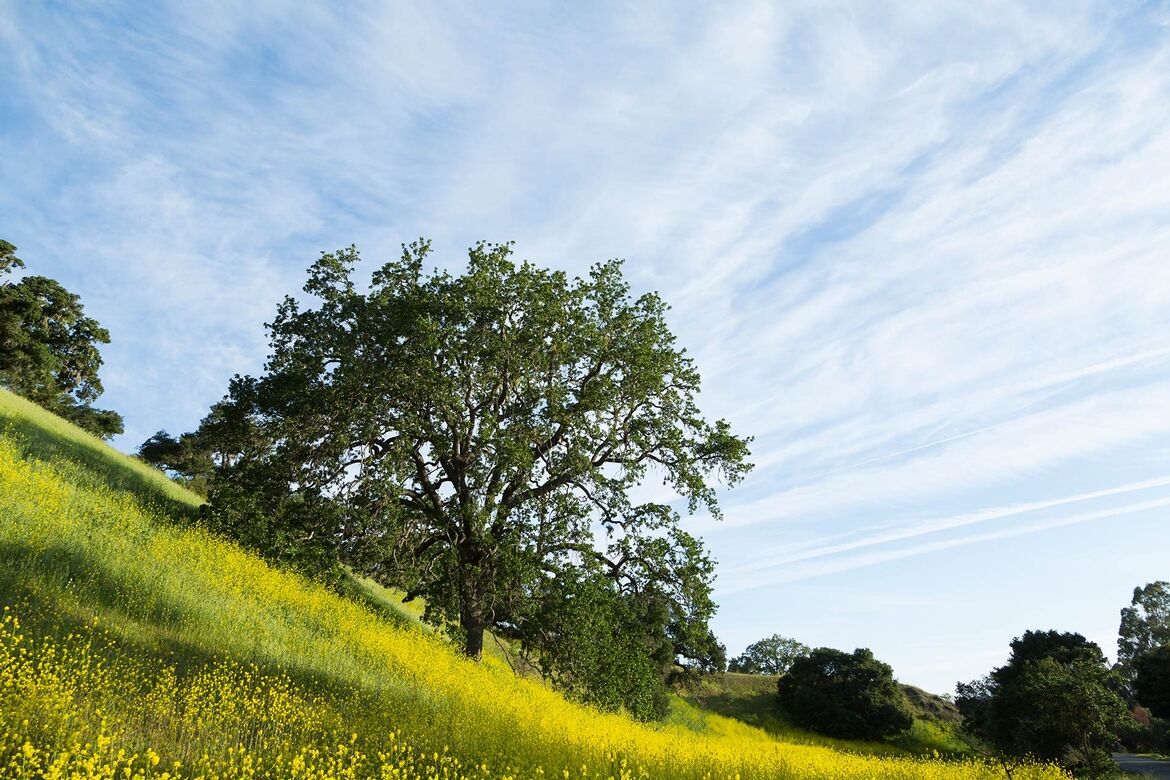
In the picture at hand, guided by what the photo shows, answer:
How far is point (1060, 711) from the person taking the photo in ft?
87.2

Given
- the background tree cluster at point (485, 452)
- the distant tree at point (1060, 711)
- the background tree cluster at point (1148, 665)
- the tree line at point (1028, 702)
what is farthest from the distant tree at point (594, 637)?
the background tree cluster at point (1148, 665)

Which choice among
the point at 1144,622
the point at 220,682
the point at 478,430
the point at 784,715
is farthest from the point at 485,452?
the point at 1144,622

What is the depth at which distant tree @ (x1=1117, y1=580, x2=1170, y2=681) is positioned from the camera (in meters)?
68.7

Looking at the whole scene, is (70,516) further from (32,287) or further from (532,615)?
(32,287)

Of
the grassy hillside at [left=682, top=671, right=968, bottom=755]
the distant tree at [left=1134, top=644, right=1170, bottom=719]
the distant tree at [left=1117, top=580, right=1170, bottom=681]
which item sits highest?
the distant tree at [left=1117, top=580, right=1170, bottom=681]

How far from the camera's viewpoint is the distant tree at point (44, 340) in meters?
38.3

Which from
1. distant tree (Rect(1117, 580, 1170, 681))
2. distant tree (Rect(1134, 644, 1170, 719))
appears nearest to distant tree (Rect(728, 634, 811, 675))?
distant tree (Rect(1117, 580, 1170, 681))

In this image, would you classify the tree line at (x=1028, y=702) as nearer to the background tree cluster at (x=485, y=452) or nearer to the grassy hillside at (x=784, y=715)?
the grassy hillside at (x=784, y=715)

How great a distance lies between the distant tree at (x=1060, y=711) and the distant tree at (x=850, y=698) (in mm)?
5289

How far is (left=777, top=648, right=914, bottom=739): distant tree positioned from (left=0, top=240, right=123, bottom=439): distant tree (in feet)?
168

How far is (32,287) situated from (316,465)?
3485 centimetres

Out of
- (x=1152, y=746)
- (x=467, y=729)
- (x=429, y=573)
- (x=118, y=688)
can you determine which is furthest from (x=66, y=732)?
(x=1152, y=746)

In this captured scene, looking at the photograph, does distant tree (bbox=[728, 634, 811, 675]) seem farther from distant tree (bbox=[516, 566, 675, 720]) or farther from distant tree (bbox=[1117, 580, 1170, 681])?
distant tree (bbox=[516, 566, 675, 720])

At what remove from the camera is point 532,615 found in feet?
59.5
